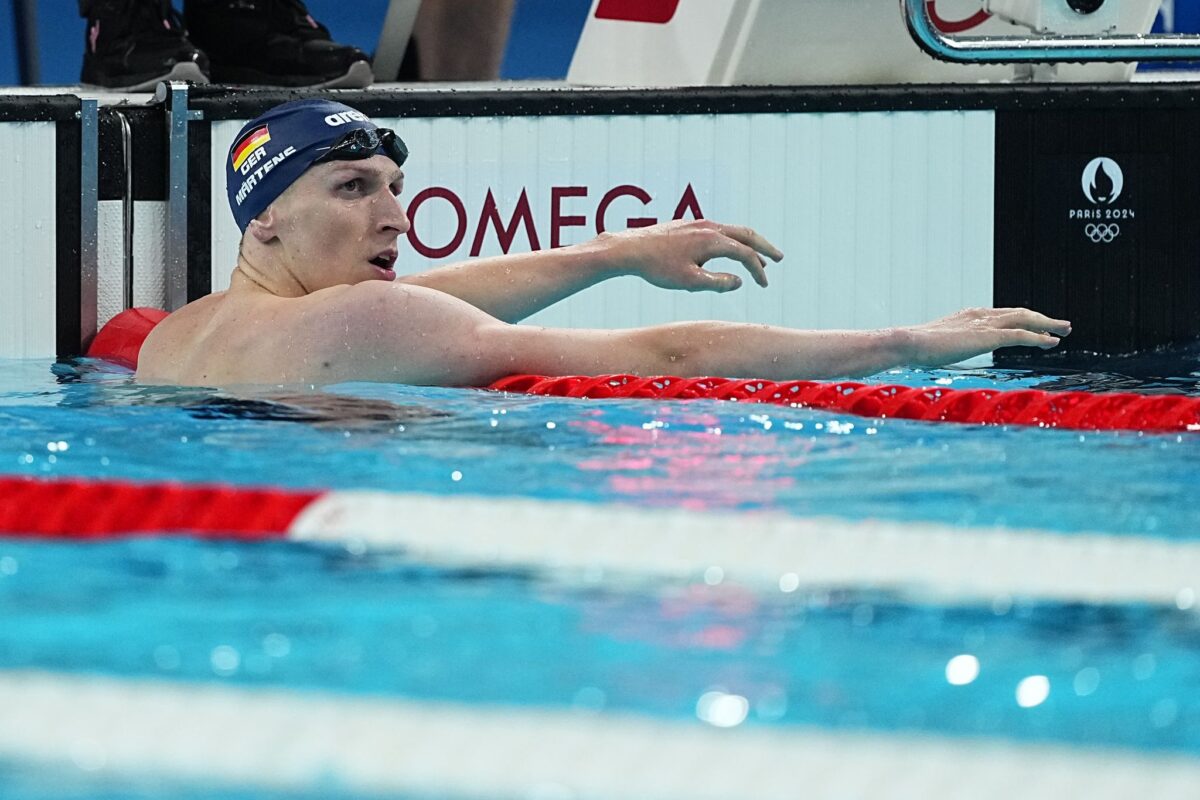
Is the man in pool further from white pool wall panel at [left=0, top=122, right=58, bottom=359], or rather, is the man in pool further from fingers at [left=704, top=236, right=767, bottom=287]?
white pool wall panel at [left=0, top=122, right=58, bottom=359]

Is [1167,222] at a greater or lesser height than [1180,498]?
greater

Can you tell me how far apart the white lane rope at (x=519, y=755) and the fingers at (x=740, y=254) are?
65.5 inches

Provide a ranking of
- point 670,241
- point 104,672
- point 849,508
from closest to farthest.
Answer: point 104,672 → point 849,508 → point 670,241

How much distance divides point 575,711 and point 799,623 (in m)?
0.31

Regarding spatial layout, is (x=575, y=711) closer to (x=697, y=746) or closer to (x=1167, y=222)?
(x=697, y=746)

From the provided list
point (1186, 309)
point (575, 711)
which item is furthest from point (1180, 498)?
point (1186, 309)

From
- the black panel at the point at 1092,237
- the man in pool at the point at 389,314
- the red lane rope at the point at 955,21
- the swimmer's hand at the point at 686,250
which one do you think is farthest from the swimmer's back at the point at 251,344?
the red lane rope at the point at 955,21

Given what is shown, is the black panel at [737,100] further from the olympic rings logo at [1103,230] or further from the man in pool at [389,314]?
the man in pool at [389,314]

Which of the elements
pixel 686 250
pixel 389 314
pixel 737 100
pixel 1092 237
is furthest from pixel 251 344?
pixel 1092 237

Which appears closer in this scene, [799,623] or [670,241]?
[799,623]

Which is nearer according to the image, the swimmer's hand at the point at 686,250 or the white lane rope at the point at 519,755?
the white lane rope at the point at 519,755

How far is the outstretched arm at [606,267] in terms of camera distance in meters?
2.90

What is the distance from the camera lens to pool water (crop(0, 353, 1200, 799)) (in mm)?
1256

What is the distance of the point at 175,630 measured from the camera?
56.4 inches
